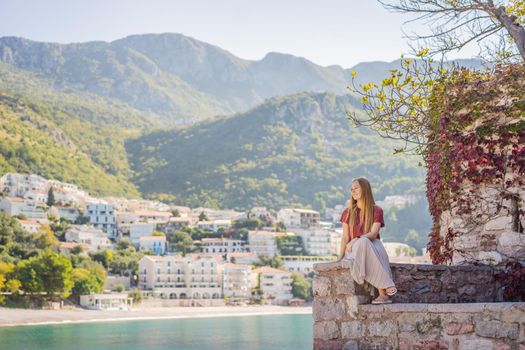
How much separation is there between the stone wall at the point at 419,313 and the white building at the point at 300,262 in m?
91.5

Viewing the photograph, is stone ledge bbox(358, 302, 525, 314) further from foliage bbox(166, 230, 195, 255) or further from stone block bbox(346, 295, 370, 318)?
foliage bbox(166, 230, 195, 255)

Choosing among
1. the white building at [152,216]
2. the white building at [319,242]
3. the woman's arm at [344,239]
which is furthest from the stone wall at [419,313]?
the white building at [152,216]

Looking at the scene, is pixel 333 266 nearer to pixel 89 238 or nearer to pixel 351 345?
pixel 351 345

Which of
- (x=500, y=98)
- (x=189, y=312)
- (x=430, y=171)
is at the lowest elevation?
(x=189, y=312)

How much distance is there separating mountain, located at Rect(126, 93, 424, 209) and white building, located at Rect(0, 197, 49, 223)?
141 feet

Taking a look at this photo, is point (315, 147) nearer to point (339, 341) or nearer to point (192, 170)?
point (192, 170)

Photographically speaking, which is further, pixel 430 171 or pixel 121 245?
pixel 121 245

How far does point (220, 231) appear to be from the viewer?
111m

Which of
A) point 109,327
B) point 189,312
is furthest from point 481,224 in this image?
point 189,312

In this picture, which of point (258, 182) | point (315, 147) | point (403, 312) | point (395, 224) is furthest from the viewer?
point (315, 147)

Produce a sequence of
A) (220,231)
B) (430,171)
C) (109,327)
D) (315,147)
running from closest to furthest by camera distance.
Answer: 1. (430,171)
2. (109,327)
3. (220,231)
4. (315,147)

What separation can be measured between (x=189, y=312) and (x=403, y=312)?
230 feet

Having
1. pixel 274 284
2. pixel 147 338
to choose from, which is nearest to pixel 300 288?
pixel 274 284

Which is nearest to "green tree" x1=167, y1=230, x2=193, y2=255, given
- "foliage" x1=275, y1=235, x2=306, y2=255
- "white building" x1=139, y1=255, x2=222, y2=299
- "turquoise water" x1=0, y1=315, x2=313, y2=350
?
"foliage" x1=275, y1=235, x2=306, y2=255
